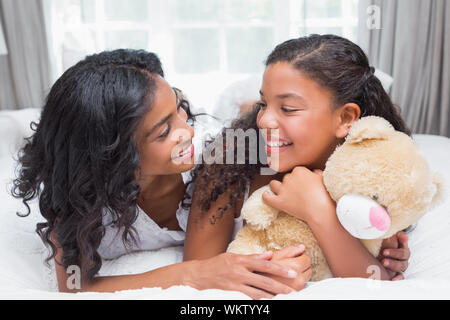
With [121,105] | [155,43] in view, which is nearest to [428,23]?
[155,43]

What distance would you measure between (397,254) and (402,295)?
0.80 ft

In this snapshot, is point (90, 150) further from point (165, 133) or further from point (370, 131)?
point (370, 131)

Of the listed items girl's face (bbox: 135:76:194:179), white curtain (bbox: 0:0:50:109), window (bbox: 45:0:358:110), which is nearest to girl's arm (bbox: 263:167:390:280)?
girl's face (bbox: 135:76:194:179)

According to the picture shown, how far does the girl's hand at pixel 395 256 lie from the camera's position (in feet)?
3.01

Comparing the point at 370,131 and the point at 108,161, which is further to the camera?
the point at 108,161

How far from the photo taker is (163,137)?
37.1 inches

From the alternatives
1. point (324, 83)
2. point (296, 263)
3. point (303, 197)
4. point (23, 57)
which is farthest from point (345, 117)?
point (23, 57)

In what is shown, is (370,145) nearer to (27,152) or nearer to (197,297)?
(197,297)

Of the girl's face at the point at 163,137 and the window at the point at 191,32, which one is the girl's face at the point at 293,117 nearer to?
the girl's face at the point at 163,137

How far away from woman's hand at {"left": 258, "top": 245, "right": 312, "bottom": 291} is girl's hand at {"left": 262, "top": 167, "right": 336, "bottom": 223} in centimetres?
7

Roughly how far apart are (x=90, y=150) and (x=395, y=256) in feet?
2.25

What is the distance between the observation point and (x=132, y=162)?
92cm

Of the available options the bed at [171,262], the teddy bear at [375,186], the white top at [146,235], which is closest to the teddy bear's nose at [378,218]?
the teddy bear at [375,186]
